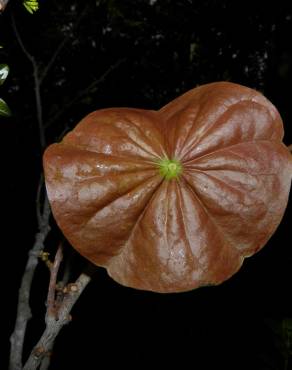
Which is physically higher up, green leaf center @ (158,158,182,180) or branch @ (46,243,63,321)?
green leaf center @ (158,158,182,180)

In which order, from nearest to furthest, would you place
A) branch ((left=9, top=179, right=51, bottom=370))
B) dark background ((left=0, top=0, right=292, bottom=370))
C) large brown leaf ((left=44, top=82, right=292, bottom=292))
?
large brown leaf ((left=44, top=82, right=292, bottom=292))
branch ((left=9, top=179, right=51, bottom=370))
dark background ((left=0, top=0, right=292, bottom=370))

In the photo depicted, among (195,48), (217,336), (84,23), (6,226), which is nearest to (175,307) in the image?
(217,336)

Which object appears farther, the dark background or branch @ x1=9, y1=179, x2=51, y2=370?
the dark background

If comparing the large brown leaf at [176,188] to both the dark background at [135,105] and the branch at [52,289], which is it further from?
the dark background at [135,105]

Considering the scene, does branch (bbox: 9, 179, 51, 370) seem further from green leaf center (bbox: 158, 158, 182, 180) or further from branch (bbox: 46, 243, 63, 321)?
green leaf center (bbox: 158, 158, 182, 180)

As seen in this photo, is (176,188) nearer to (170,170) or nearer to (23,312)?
(170,170)

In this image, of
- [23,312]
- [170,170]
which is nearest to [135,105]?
[23,312]

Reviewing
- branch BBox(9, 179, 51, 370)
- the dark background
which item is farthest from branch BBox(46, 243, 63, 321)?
the dark background

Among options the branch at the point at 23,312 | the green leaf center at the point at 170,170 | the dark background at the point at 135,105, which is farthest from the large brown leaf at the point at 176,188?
the dark background at the point at 135,105
